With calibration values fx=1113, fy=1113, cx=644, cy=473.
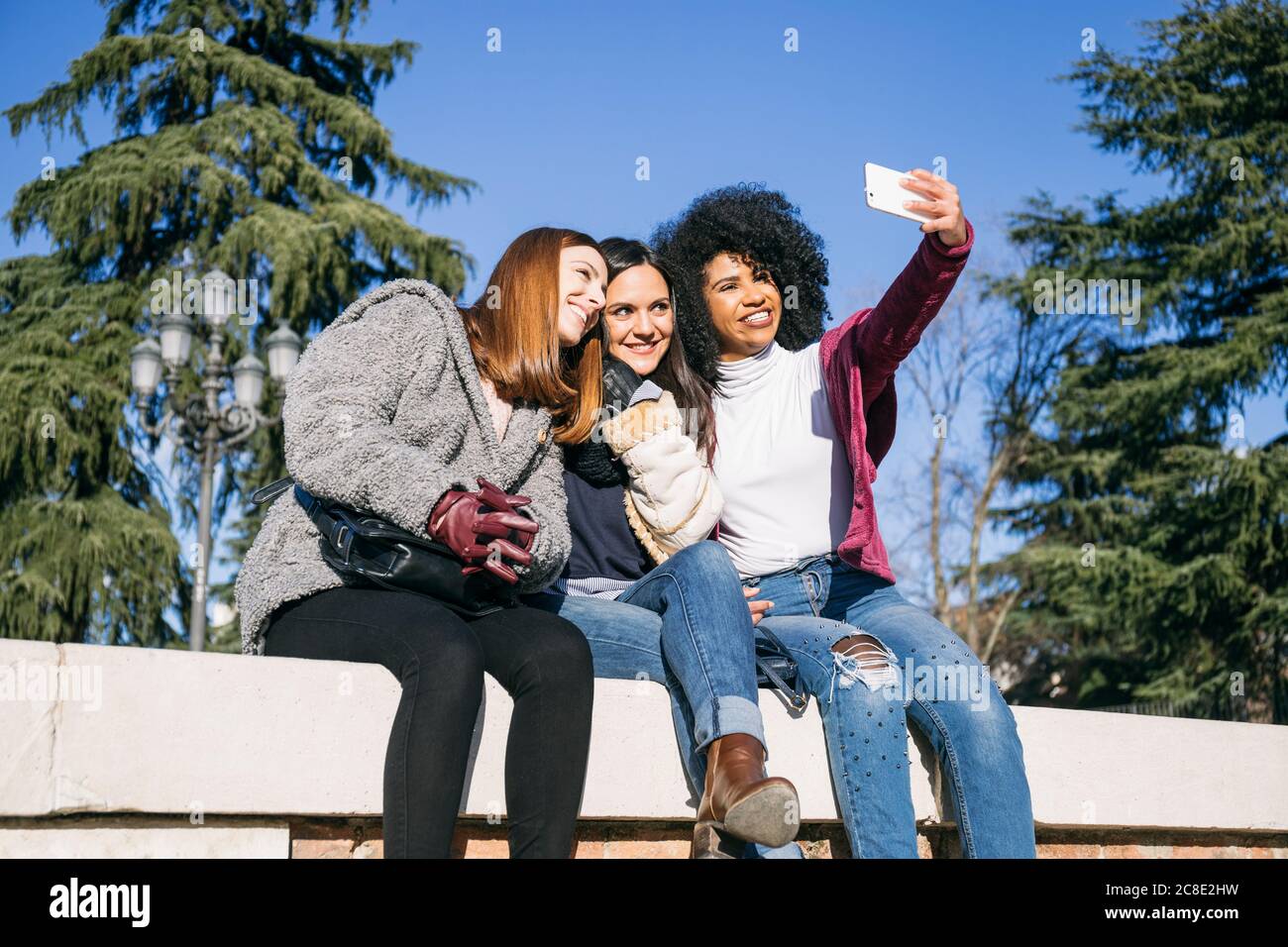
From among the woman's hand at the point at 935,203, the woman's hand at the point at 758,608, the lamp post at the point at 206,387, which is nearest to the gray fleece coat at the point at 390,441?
the woman's hand at the point at 758,608

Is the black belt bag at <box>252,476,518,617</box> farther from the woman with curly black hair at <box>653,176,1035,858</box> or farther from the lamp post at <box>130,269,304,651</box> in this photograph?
the lamp post at <box>130,269,304,651</box>

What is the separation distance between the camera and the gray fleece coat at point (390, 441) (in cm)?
241

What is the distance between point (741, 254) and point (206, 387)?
7.26 m

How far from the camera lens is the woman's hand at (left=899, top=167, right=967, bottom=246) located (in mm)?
2879

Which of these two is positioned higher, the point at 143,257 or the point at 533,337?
the point at 143,257

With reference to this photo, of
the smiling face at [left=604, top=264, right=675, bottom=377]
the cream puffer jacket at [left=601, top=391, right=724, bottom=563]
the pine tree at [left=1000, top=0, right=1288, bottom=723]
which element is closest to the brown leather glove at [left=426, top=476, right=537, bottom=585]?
the cream puffer jacket at [left=601, top=391, right=724, bottom=563]

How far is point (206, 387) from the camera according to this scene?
9.81m

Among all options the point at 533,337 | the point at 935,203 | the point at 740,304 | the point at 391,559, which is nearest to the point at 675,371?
the point at 740,304

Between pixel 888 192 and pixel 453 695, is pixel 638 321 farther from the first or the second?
pixel 453 695

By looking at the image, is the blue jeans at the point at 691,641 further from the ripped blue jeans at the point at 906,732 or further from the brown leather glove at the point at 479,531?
the brown leather glove at the point at 479,531

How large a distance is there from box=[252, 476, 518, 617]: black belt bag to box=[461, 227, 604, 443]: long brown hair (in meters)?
0.63

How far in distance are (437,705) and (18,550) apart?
12.6 metres

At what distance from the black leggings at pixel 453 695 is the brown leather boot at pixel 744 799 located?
0.93 feet
